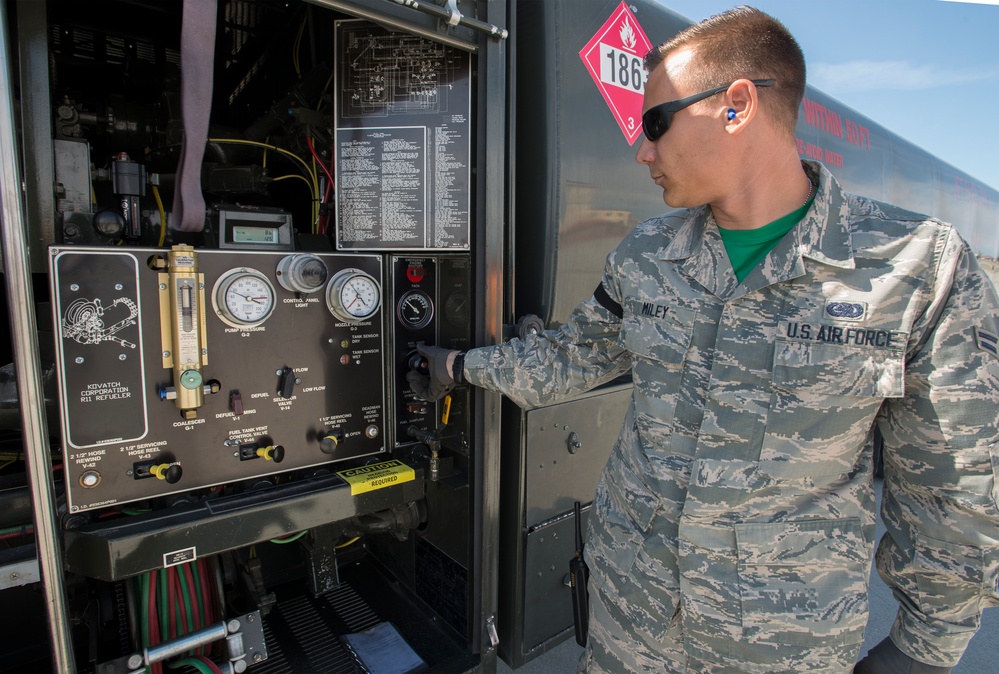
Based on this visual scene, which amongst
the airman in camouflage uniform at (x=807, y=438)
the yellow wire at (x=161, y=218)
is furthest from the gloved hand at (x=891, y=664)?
the yellow wire at (x=161, y=218)

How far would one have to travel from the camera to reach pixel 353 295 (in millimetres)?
Answer: 1727

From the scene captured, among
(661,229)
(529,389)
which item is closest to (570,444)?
(529,389)

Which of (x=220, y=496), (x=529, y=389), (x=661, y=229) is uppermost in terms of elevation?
(x=661, y=229)

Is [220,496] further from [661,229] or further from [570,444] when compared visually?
[661,229]

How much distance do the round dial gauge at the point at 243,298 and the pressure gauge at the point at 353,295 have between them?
0.17m

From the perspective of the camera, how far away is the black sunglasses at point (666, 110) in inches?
49.5

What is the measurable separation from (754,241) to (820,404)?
0.40 m

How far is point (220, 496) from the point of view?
1.61m

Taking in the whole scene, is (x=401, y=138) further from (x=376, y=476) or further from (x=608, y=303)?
(x=376, y=476)

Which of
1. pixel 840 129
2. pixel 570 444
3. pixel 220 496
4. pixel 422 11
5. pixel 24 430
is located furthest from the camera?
pixel 840 129

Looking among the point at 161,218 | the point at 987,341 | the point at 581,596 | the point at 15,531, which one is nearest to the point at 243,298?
the point at 161,218

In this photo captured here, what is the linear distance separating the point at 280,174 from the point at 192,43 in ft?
3.86

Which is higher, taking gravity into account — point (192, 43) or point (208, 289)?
point (192, 43)

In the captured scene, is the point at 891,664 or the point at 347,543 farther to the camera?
the point at 347,543
